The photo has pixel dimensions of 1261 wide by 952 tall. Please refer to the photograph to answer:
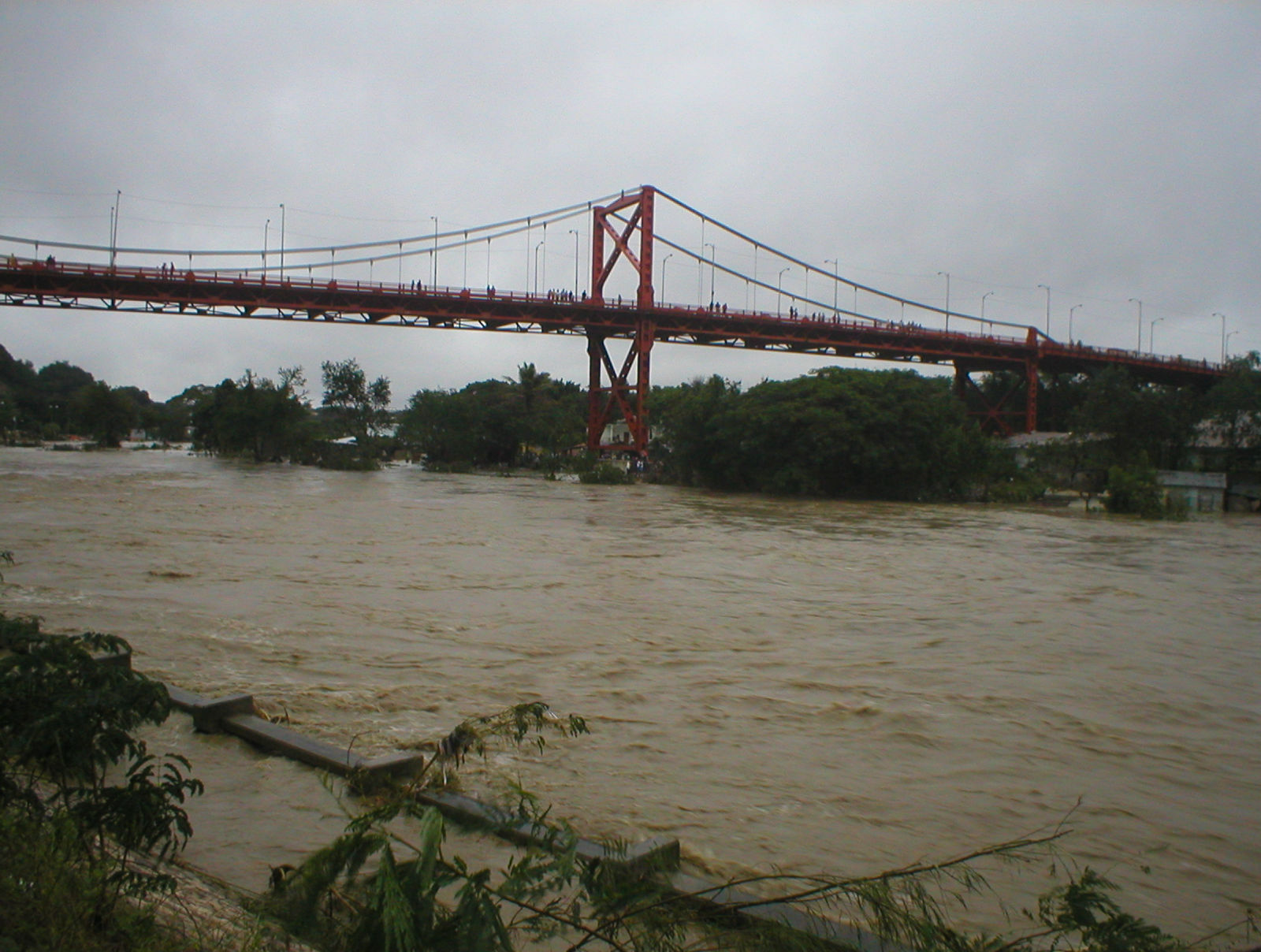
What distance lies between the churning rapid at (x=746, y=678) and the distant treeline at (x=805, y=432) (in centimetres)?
1839

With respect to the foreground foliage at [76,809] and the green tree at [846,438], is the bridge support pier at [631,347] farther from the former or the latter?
the foreground foliage at [76,809]

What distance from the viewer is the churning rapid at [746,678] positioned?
3.54 meters

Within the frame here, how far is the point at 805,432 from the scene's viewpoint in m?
32.8

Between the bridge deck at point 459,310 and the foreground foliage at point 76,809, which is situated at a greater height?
the bridge deck at point 459,310

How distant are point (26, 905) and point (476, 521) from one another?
16.8 metres

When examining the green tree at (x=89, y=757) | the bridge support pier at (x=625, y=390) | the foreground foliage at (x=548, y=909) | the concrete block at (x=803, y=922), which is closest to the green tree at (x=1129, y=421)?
the bridge support pier at (x=625, y=390)

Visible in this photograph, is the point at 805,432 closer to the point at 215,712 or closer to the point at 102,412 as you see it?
the point at 215,712

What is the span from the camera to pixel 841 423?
32.0m

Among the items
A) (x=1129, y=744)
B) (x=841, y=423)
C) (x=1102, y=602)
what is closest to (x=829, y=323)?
(x=841, y=423)

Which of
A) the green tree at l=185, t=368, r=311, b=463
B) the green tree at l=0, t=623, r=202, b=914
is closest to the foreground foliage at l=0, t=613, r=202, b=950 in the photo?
the green tree at l=0, t=623, r=202, b=914

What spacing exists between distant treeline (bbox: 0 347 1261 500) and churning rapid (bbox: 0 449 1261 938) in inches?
724

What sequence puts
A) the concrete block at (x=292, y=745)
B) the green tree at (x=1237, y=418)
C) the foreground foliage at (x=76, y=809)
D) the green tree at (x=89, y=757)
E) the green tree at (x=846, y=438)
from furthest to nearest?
1. the green tree at (x=1237, y=418)
2. the green tree at (x=846, y=438)
3. the concrete block at (x=292, y=745)
4. the green tree at (x=89, y=757)
5. the foreground foliage at (x=76, y=809)

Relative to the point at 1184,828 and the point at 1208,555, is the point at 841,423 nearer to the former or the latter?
the point at 1208,555

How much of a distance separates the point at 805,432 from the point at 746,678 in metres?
27.5
